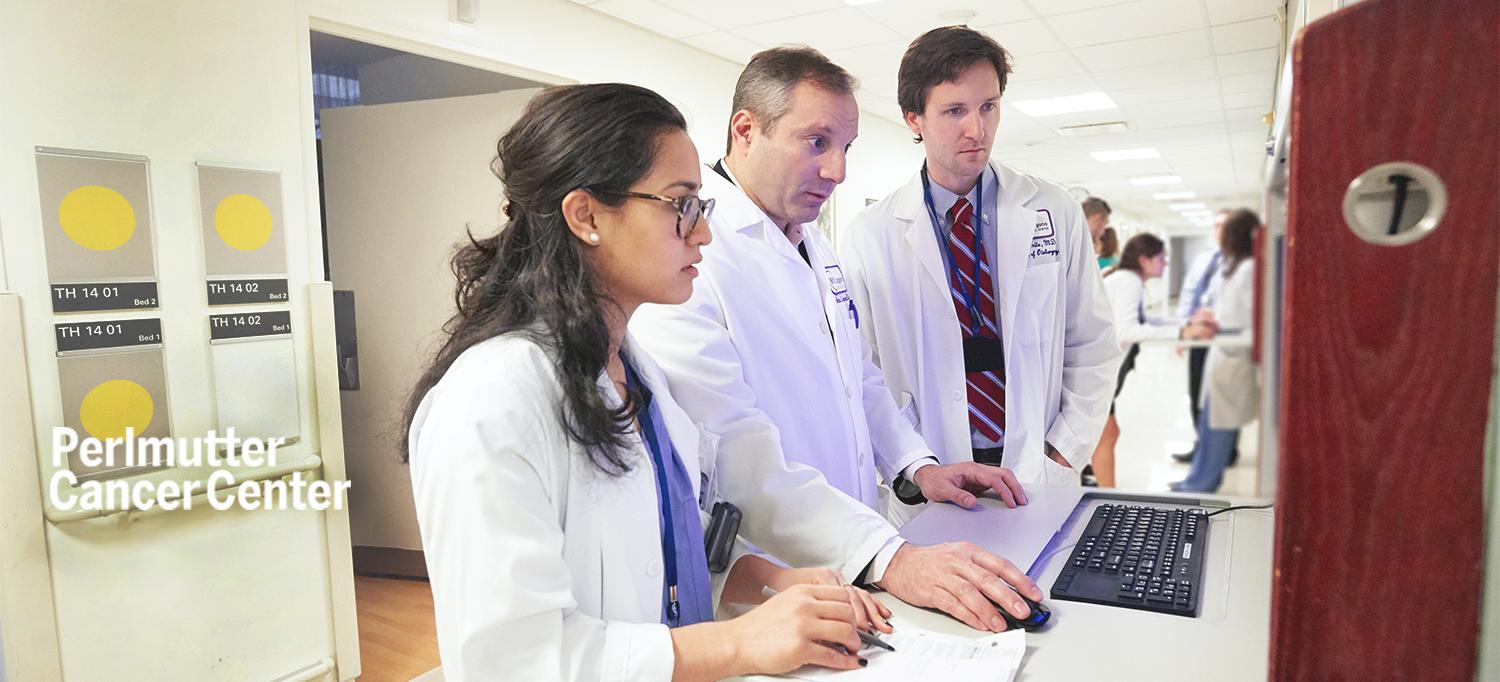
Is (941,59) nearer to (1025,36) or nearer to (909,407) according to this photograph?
(909,407)

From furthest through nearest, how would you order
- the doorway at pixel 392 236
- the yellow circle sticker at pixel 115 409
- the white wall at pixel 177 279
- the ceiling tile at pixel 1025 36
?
1. the ceiling tile at pixel 1025 36
2. the doorway at pixel 392 236
3. the yellow circle sticker at pixel 115 409
4. the white wall at pixel 177 279

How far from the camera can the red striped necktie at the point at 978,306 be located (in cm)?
205

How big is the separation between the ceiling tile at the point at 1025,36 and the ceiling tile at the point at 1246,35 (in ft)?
2.75

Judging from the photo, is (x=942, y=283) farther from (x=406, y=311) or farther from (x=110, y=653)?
(x=406, y=311)

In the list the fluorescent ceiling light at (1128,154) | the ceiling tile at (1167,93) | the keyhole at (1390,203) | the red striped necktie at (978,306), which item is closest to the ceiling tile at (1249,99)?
the ceiling tile at (1167,93)

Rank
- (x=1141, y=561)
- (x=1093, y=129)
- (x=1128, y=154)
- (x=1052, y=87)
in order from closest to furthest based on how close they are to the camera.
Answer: (x=1141, y=561) < (x=1052, y=87) < (x=1093, y=129) < (x=1128, y=154)

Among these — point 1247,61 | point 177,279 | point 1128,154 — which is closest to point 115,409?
point 177,279

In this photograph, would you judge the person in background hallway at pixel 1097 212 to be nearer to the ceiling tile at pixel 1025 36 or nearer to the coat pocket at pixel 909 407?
the ceiling tile at pixel 1025 36

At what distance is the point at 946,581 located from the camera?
97cm

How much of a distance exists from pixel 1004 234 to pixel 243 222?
2136mm

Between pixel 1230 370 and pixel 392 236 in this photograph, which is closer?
A: pixel 1230 370

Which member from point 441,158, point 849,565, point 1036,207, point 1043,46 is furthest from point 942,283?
point 1043,46

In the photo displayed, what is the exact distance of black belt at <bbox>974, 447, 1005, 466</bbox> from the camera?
206 centimetres

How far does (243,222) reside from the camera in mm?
2602
